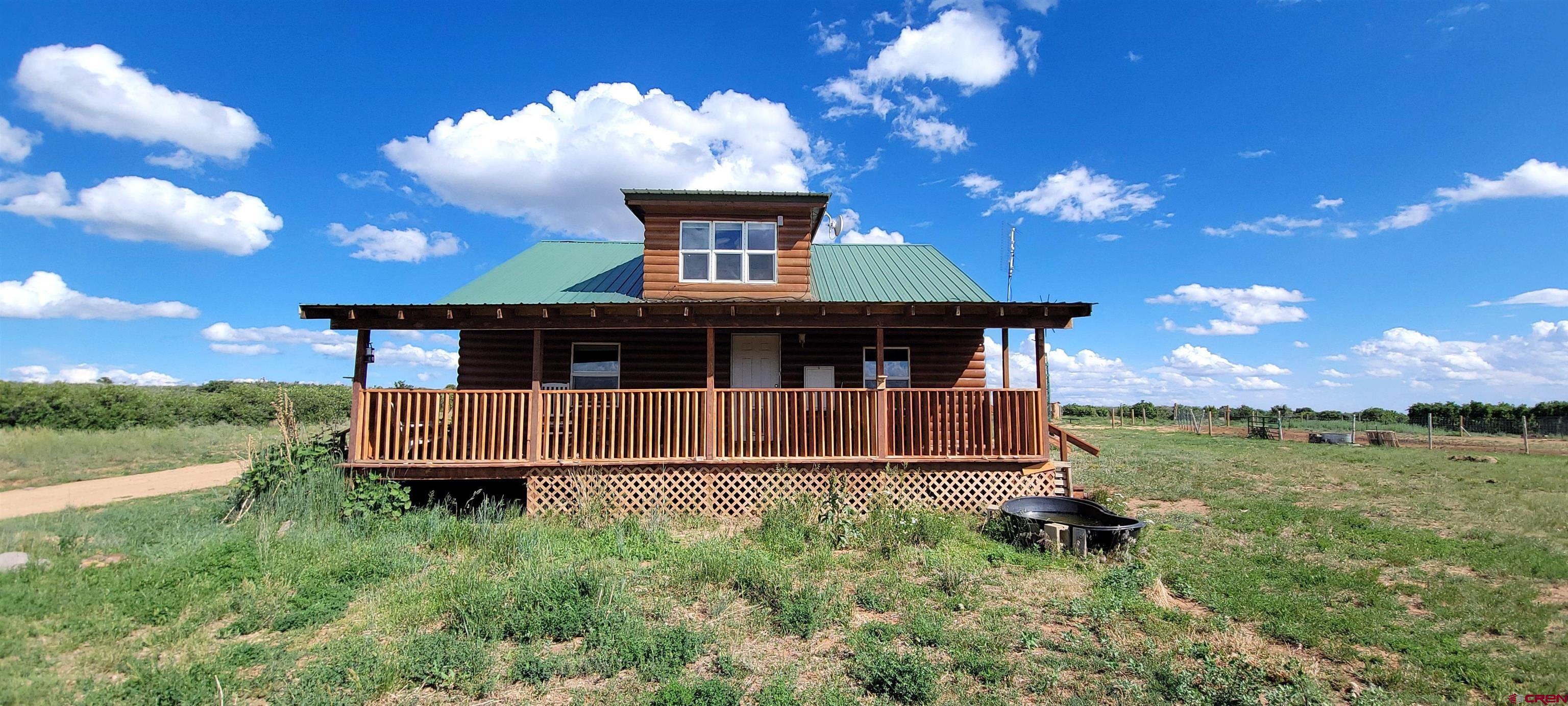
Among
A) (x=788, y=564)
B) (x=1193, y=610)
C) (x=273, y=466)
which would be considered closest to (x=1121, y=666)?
(x=1193, y=610)

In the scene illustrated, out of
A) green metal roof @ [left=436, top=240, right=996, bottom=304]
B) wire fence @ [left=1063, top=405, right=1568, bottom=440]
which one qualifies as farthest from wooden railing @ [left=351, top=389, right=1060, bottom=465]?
wire fence @ [left=1063, top=405, right=1568, bottom=440]

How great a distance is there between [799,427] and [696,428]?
172cm

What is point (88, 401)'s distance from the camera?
Result: 2431 cm

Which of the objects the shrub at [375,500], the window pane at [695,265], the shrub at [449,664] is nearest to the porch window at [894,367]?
the window pane at [695,265]

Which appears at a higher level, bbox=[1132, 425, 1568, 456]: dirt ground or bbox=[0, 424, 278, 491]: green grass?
bbox=[0, 424, 278, 491]: green grass

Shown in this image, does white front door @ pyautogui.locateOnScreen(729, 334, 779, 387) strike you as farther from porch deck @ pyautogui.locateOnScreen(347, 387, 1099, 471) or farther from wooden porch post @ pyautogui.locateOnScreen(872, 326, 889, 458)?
Answer: wooden porch post @ pyautogui.locateOnScreen(872, 326, 889, 458)

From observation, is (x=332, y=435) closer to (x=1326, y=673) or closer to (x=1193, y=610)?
(x=1193, y=610)

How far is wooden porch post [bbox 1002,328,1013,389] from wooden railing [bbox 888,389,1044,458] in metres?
0.17

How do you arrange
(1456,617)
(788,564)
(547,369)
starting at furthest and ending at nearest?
(547,369) → (788,564) → (1456,617)

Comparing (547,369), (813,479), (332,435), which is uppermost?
(547,369)

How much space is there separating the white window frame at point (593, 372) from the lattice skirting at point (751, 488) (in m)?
3.22

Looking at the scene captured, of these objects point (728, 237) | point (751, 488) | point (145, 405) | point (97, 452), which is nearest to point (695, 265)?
point (728, 237)

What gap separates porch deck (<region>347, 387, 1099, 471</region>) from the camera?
9875mm

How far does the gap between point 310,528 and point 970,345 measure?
11.5 m
